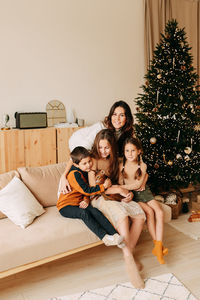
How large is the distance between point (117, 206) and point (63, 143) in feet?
6.02

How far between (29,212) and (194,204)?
2345 mm

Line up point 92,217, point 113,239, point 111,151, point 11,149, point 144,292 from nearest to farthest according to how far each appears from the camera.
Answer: point 144,292 → point 113,239 → point 92,217 → point 111,151 → point 11,149

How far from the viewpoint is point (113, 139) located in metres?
2.52

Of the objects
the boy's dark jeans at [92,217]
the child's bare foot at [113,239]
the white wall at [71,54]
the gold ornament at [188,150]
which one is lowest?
the child's bare foot at [113,239]

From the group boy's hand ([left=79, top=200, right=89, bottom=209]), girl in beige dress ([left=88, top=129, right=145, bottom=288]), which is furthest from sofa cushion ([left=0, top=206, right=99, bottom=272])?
girl in beige dress ([left=88, top=129, right=145, bottom=288])

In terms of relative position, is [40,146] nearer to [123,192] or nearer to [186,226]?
[123,192]

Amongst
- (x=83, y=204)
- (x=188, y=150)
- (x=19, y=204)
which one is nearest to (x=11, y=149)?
(x=19, y=204)

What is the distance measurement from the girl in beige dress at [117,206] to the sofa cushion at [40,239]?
0.76 ft

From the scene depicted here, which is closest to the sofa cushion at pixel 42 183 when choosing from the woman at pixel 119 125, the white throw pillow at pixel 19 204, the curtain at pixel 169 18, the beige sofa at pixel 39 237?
the beige sofa at pixel 39 237

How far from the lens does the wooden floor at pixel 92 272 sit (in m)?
2.02

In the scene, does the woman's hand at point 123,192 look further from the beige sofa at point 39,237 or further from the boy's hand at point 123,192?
the beige sofa at point 39,237

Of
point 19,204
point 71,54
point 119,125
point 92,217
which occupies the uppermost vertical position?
point 71,54

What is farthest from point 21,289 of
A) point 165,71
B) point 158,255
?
point 165,71

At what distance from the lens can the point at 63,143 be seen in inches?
153
